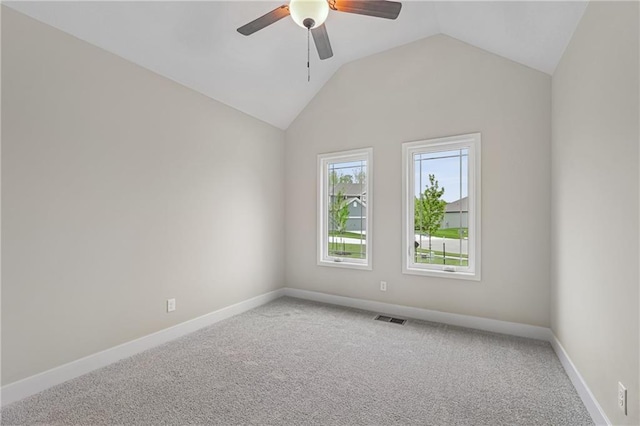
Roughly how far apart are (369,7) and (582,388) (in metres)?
2.90

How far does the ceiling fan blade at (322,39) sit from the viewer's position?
7.18 ft

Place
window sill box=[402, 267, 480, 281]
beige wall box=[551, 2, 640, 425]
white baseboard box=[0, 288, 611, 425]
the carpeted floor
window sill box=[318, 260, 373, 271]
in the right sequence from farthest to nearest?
window sill box=[318, 260, 373, 271]
window sill box=[402, 267, 480, 281]
white baseboard box=[0, 288, 611, 425]
the carpeted floor
beige wall box=[551, 2, 640, 425]

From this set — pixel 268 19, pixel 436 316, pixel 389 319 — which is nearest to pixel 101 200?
pixel 268 19

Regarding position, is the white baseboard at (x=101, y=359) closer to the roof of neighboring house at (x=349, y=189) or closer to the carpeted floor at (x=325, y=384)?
the carpeted floor at (x=325, y=384)

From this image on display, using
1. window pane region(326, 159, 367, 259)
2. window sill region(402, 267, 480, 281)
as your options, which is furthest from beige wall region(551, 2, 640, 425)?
window pane region(326, 159, 367, 259)

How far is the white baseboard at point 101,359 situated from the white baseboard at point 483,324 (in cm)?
122

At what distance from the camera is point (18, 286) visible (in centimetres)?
203

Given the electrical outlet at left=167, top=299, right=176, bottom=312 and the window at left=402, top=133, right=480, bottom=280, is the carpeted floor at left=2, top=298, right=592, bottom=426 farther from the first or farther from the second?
the window at left=402, top=133, right=480, bottom=280

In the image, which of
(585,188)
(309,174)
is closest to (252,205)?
(309,174)

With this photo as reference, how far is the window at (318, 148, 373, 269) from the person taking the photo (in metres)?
4.02

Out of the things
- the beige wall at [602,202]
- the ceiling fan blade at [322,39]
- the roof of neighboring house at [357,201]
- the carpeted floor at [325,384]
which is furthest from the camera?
the roof of neighboring house at [357,201]

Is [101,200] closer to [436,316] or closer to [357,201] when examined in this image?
[357,201]

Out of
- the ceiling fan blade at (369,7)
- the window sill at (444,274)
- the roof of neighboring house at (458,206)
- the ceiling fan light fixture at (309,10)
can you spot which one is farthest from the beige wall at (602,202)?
the ceiling fan light fixture at (309,10)

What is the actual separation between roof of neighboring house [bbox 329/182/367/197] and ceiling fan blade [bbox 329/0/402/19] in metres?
2.28
